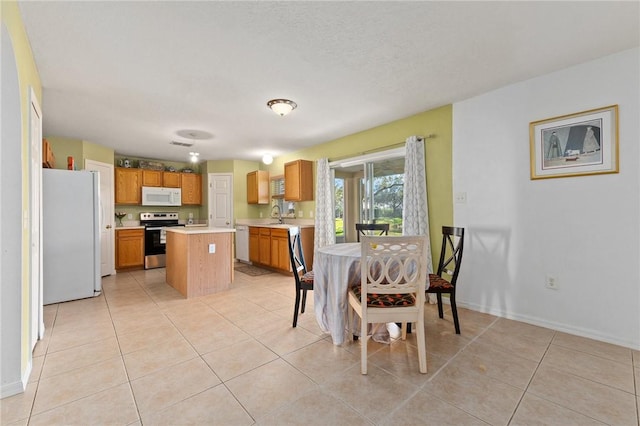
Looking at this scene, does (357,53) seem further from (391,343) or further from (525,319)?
(525,319)

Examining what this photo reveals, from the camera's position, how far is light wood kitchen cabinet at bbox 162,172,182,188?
6156 mm

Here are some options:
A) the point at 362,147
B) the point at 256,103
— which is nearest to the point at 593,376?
the point at 362,147

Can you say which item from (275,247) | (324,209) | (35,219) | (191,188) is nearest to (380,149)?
(324,209)

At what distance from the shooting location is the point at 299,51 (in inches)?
87.7

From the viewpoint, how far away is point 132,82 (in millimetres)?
2713

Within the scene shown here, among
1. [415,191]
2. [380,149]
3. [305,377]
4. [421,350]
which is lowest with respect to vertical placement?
[305,377]

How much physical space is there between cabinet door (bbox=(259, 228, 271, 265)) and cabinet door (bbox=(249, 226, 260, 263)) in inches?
5.0

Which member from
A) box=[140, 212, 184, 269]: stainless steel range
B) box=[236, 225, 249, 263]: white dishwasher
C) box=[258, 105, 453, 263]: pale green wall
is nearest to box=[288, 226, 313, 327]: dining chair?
box=[258, 105, 453, 263]: pale green wall

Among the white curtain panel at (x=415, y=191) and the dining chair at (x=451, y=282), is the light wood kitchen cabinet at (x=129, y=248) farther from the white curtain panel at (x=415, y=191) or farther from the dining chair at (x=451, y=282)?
the dining chair at (x=451, y=282)

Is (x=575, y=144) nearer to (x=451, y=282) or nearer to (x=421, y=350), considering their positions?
(x=451, y=282)

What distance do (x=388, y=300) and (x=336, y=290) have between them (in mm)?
460

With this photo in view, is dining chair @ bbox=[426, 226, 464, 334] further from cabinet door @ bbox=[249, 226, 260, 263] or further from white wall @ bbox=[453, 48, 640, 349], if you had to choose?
cabinet door @ bbox=[249, 226, 260, 263]

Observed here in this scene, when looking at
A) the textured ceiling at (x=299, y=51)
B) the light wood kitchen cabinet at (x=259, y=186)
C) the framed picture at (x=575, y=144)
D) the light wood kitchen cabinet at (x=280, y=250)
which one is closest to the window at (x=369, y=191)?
the textured ceiling at (x=299, y=51)

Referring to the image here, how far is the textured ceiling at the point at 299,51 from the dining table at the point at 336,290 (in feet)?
5.56
